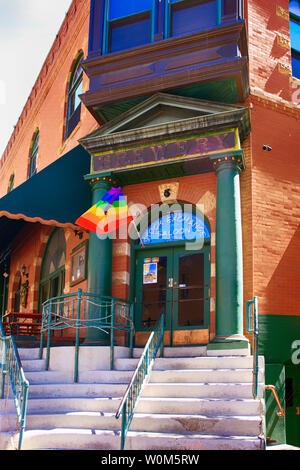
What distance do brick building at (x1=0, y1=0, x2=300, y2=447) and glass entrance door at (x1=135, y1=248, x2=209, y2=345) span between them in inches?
0.9

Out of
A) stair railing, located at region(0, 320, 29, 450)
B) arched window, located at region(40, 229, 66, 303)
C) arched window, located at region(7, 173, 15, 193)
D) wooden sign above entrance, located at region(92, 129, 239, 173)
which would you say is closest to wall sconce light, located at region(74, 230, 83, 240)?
arched window, located at region(40, 229, 66, 303)

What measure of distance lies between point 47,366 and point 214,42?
7.27 metres

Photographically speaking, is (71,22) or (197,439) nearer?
(197,439)

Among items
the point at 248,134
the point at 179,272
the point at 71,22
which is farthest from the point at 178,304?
the point at 71,22

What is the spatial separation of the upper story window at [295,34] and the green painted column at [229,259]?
148 inches

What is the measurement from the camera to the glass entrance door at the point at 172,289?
11.4 metres

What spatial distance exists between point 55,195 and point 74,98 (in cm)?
603

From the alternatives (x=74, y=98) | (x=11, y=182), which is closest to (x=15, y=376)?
(x=74, y=98)

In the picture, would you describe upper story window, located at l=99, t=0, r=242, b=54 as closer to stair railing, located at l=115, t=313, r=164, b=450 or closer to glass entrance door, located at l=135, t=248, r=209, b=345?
glass entrance door, located at l=135, t=248, r=209, b=345

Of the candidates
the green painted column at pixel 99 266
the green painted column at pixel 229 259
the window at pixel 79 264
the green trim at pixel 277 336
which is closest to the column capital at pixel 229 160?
the green painted column at pixel 229 259
